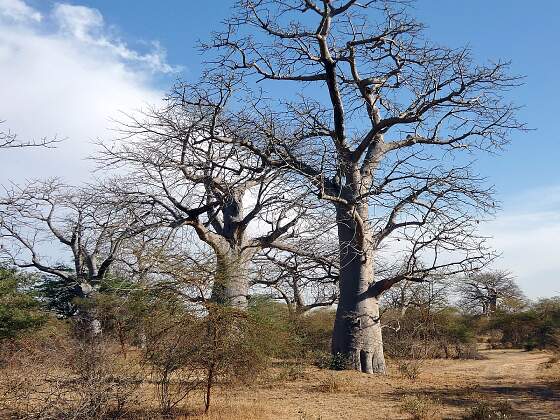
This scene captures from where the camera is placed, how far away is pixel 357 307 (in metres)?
9.80

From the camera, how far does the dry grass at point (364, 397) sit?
6.30 m

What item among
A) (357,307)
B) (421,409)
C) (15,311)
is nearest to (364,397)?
(421,409)

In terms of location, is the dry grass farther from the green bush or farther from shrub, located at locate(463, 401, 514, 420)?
the green bush

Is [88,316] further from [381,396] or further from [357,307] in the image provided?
[381,396]

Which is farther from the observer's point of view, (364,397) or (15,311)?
(15,311)

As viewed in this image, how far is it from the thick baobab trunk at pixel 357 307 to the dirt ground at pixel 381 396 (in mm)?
476

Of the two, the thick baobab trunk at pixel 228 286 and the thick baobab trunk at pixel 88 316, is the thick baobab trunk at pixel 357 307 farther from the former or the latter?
the thick baobab trunk at pixel 88 316

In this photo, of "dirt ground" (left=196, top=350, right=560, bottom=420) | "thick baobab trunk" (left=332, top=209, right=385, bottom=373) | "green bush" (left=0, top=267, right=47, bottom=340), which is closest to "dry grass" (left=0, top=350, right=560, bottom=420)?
"dirt ground" (left=196, top=350, right=560, bottom=420)

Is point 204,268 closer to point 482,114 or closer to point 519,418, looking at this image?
point 519,418

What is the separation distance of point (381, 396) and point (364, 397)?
0.87 feet

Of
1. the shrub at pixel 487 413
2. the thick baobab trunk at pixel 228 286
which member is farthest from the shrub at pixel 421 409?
the thick baobab trunk at pixel 228 286

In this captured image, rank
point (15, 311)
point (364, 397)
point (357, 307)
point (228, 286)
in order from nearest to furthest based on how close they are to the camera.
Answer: point (228, 286)
point (364, 397)
point (357, 307)
point (15, 311)

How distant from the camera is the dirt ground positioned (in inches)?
256

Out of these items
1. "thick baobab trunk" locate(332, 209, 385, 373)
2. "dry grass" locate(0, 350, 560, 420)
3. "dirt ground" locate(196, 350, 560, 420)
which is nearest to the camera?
"dry grass" locate(0, 350, 560, 420)
